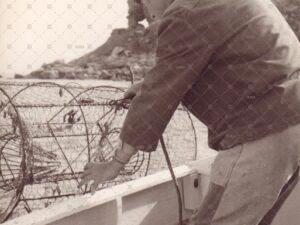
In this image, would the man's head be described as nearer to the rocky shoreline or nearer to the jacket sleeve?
the jacket sleeve

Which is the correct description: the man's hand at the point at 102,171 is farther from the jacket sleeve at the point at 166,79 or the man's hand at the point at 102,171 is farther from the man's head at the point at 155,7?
the man's head at the point at 155,7

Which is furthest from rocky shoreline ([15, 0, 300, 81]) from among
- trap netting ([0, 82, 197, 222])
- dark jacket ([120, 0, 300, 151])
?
dark jacket ([120, 0, 300, 151])

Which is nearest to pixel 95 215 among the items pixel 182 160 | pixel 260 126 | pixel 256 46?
pixel 260 126

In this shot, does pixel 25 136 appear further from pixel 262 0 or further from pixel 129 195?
pixel 262 0

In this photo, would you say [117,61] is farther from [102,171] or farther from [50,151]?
[102,171]

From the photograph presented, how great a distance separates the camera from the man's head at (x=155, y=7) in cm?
168

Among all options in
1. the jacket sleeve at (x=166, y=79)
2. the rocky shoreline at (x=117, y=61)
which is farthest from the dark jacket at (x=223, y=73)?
the rocky shoreline at (x=117, y=61)

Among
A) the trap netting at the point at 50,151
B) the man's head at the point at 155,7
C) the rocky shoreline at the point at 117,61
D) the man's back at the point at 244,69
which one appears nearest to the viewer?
the man's back at the point at 244,69

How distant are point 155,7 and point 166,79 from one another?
29 cm

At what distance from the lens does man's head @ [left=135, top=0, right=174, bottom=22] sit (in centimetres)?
168

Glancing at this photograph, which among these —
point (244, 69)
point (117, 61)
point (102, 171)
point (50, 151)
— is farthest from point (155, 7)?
point (117, 61)

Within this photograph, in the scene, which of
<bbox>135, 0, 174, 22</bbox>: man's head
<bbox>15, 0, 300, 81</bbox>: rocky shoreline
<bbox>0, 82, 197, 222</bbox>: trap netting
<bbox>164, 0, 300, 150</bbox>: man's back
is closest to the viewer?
<bbox>164, 0, 300, 150</bbox>: man's back

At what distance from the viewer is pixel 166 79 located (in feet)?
5.27

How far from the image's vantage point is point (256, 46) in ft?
5.23
